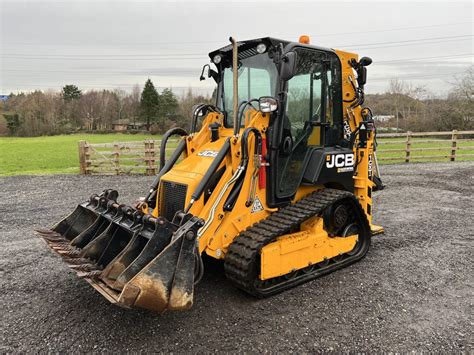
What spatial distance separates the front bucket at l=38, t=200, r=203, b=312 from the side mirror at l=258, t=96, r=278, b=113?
1.62 meters

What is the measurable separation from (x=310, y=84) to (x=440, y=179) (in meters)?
9.30

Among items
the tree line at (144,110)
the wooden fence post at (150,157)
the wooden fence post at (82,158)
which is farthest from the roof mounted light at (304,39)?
the tree line at (144,110)

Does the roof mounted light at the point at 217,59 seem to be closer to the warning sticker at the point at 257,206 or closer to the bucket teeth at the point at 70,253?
the warning sticker at the point at 257,206

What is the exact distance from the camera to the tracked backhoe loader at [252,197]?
354 cm

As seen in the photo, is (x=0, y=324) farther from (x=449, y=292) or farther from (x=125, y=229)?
(x=449, y=292)

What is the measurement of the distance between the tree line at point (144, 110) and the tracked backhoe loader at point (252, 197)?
1021 inches

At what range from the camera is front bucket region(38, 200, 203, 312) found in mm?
3197

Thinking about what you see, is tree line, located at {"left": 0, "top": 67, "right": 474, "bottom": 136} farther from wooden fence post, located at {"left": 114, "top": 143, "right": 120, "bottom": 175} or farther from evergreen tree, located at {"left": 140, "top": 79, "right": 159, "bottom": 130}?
wooden fence post, located at {"left": 114, "top": 143, "right": 120, "bottom": 175}

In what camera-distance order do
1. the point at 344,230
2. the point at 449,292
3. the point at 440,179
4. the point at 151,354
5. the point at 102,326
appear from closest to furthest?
the point at 151,354
the point at 102,326
the point at 449,292
the point at 344,230
the point at 440,179

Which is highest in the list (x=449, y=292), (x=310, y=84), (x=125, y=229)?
(x=310, y=84)

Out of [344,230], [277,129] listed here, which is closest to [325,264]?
[344,230]

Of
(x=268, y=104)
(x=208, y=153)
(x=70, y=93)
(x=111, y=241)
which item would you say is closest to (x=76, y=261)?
(x=111, y=241)

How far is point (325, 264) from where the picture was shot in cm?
500

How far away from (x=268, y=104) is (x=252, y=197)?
110 cm
